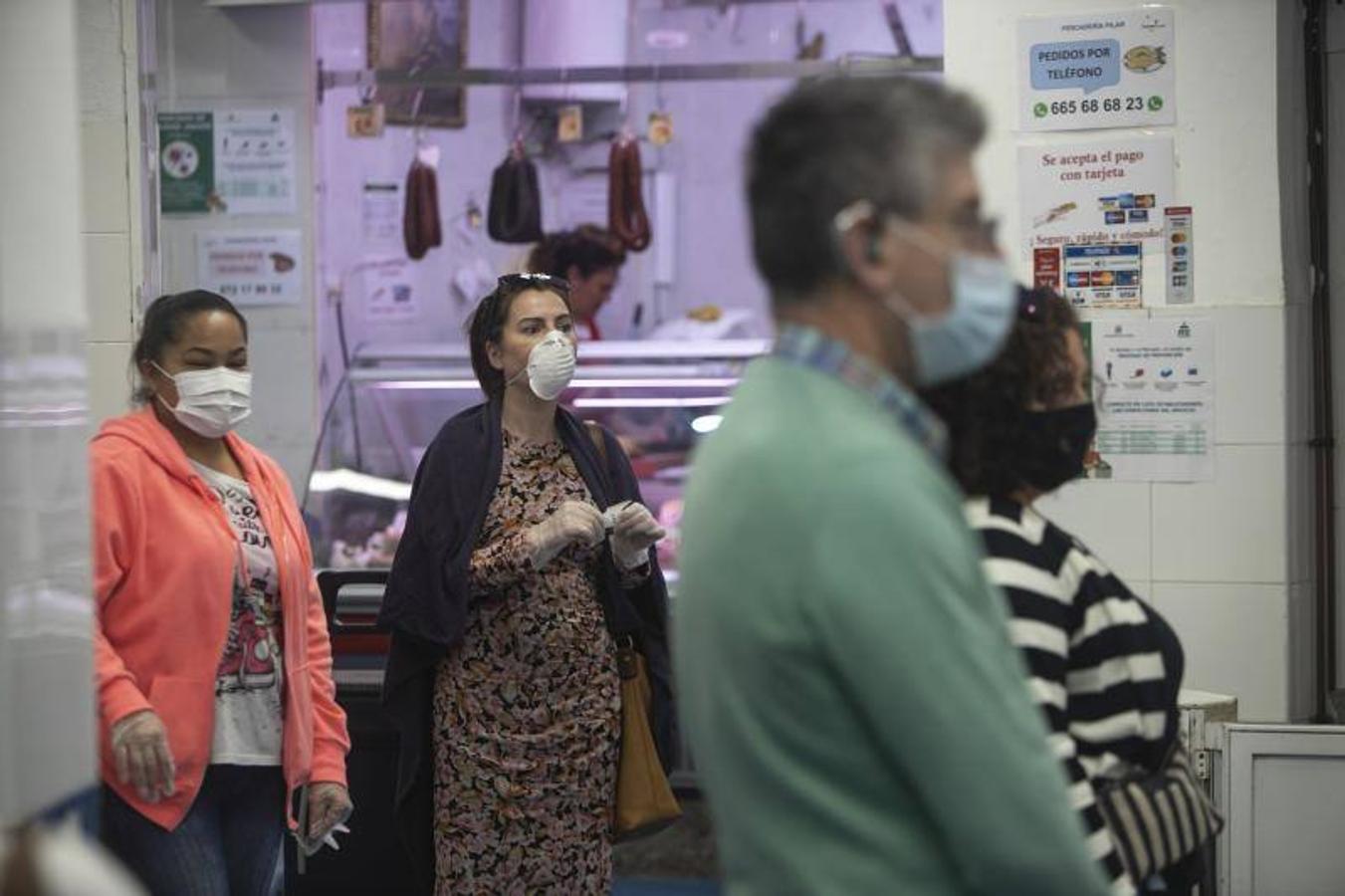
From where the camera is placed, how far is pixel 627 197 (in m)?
7.47

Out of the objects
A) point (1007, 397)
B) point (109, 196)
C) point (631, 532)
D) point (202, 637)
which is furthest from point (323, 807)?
point (109, 196)

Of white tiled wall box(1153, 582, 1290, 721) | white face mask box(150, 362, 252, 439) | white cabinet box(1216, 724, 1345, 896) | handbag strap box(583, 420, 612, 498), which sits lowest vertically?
white cabinet box(1216, 724, 1345, 896)

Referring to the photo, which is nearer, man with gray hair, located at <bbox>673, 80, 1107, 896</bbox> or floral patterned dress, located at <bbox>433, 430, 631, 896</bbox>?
man with gray hair, located at <bbox>673, 80, 1107, 896</bbox>

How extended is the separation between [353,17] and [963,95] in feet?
21.2

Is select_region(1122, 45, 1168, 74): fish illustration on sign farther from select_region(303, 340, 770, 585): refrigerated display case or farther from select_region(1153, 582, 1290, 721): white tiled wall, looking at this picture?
select_region(303, 340, 770, 585): refrigerated display case

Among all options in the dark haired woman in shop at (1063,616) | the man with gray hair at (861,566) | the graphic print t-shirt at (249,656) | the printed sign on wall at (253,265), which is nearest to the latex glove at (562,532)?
the graphic print t-shirt at (249,656)

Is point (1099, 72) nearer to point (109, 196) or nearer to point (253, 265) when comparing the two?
point (109, 196)

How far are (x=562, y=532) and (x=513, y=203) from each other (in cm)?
372

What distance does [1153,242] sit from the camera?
4.80 meters

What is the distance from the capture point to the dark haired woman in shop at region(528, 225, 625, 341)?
746 cm

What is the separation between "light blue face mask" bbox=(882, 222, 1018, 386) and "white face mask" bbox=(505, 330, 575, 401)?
236cm

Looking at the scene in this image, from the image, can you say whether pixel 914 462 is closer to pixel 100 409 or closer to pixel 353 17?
pixel 100 409

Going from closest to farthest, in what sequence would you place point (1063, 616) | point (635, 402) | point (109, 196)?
point (1063, 616), point (109, 196), point (635, 402)

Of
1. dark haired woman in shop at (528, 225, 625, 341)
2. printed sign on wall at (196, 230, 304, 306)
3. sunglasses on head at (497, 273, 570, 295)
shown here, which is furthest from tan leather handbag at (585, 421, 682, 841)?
dark haired woman in shop at (528, 225, 625, 341)
